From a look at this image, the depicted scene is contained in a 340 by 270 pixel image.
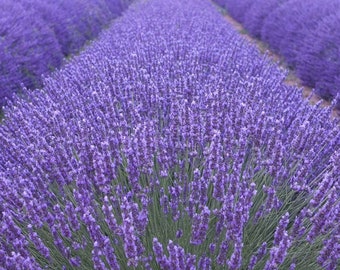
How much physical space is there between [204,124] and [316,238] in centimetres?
91

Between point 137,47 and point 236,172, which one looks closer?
point 236,172

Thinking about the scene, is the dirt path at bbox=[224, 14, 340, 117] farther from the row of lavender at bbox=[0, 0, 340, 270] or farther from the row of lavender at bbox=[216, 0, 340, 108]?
the row of lavender at bbox=[0, 0, 340, 270]

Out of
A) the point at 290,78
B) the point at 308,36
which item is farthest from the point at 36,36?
the point at 308,36

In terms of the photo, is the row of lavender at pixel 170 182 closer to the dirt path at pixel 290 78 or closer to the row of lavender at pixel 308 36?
the dirt path at pixel 290 78

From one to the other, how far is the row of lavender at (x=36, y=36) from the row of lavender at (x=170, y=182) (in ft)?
6.55

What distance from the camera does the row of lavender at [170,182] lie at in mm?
1715

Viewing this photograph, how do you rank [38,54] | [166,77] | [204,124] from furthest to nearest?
1. [38,54]
2. [166,77]
3. [204,124]

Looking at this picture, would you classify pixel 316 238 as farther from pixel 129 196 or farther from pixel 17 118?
pixel 17 118

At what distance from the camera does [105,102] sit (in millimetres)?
2654

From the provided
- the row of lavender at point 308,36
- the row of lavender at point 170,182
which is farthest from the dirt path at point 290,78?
the row of lavender at point 170,182

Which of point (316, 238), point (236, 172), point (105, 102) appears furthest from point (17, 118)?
point (316, 238)

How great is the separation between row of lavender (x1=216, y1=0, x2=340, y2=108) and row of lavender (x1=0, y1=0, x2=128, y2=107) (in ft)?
12.7

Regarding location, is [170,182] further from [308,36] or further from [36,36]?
[308,36]

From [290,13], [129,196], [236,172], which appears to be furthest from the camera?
[290,13]
